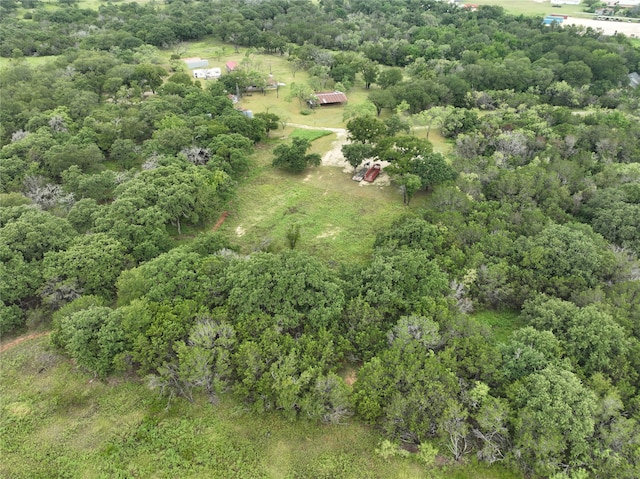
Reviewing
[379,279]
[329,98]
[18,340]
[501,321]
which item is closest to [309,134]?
[329,98]

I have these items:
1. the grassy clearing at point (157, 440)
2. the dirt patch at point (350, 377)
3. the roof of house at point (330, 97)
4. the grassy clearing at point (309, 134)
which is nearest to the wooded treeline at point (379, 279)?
the dirt patch at point (350, 377)

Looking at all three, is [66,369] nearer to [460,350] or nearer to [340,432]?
[340,432]

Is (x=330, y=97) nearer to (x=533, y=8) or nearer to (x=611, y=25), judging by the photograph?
(x=611, y=25)

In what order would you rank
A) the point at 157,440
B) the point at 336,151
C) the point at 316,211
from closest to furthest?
the point at 157,440 → the point at 316,211 → the point at 336,151

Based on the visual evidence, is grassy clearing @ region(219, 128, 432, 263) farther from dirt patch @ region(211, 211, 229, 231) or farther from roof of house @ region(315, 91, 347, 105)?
roof of house @ region(315, 91, 347, 105)

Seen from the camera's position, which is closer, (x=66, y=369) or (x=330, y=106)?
(x=66, y=369)

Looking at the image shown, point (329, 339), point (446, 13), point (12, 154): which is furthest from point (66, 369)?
point (446, 13)
